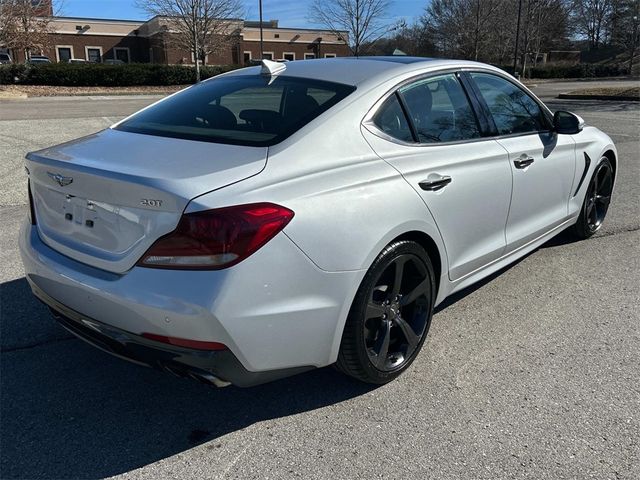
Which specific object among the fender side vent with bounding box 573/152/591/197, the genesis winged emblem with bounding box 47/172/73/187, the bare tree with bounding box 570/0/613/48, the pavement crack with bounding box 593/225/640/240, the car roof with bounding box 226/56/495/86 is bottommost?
the pavement crack with bounding box 593/225/640/240

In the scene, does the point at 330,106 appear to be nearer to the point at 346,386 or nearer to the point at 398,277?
the point at 398,277

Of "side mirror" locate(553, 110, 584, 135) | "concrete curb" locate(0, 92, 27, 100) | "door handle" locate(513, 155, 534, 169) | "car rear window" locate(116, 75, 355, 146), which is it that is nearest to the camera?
"car rear window" locate(116, 75, 355, 146)

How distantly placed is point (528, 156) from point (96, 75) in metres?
31.5

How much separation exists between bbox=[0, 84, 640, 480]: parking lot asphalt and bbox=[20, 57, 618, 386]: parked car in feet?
1.01

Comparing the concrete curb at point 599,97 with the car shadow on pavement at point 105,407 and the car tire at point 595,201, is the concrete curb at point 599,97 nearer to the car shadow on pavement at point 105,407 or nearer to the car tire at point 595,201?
the car tire at point 595,201

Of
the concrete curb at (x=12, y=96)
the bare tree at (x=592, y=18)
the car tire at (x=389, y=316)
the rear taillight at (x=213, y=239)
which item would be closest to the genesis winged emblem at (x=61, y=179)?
the rear taillight at (x=213, y=239)

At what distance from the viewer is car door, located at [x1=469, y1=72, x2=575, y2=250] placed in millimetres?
3725

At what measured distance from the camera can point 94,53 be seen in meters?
61.8

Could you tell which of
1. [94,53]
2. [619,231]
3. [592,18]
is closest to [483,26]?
[592,18]

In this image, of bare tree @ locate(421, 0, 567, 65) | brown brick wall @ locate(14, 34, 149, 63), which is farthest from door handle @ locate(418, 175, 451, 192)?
brown brick wall @ locate(14, 34, 149, 63)

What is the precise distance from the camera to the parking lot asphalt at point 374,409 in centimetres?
241

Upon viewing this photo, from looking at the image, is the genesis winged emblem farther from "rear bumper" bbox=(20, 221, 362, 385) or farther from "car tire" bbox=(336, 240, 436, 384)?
"car tire" bbox=(336, 240, 436, 384)

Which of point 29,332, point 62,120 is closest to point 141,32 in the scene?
point 62,120

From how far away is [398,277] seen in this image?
2877mm
